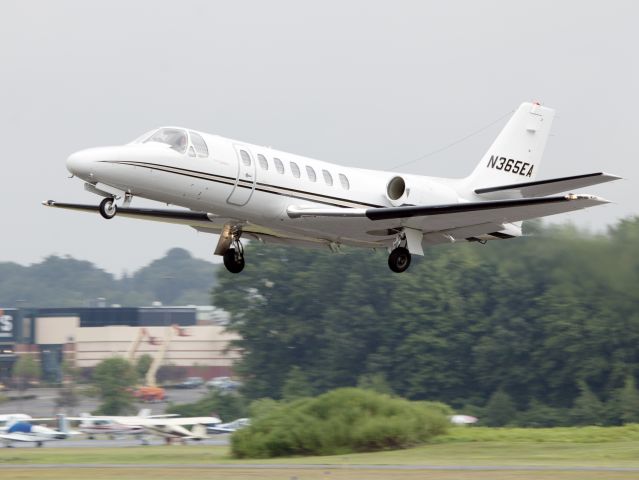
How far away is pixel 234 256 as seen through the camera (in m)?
26.8

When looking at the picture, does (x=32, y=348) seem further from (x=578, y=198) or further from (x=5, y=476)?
(x=578, y=198)

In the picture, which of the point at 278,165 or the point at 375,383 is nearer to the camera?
the point at 278,165

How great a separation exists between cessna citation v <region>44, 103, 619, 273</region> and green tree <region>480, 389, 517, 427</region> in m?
36.4

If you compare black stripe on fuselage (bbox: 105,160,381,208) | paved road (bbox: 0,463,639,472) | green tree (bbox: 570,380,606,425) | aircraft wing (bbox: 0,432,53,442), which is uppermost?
black stripe on fuselage (bbox: 105,160,381,208)

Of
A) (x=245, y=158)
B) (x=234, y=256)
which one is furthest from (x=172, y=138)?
(x=234, y=256)

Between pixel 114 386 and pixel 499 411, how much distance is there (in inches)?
1106

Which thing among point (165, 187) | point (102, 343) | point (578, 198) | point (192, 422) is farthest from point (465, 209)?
point (102, 343)

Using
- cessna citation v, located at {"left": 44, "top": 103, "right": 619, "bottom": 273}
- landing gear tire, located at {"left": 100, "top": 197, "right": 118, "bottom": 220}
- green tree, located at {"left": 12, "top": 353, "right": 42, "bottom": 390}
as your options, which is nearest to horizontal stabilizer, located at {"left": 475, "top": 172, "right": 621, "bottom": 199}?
cessna citation v, located at {"left": 44, "top": 103, "right": 619, "bottom": 273}

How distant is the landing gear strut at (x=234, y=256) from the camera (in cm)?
2677

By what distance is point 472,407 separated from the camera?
221 feet

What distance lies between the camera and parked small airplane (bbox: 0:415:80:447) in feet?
169

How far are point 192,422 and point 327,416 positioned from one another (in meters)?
22.2

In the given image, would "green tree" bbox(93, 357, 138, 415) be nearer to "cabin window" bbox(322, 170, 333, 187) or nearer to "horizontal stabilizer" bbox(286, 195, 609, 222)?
"cabin window" bbox(322, 170, 333, 187)

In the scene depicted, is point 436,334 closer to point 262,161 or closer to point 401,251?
point 401,251
